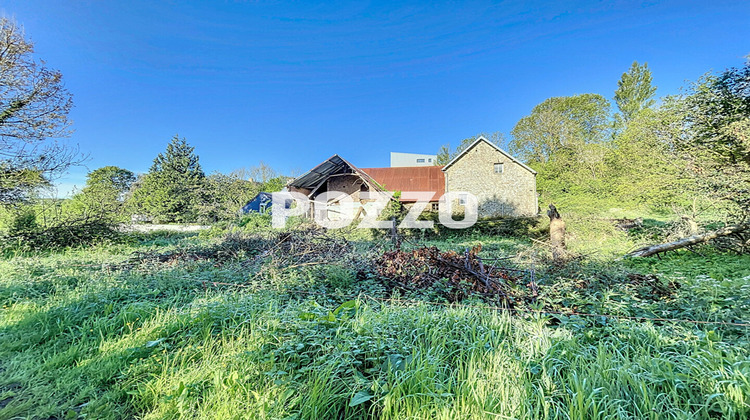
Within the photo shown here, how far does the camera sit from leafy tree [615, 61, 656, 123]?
28031mm

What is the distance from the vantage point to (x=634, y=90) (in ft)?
94.0

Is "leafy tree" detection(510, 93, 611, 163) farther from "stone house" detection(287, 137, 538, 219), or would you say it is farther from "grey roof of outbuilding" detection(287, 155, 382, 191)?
"grey roof of outbuilding" detection(287, 155, 382, 191)

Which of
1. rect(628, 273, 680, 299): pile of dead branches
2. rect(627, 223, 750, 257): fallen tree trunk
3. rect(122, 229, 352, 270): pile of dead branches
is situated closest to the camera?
rect(628, 273, 680, 299): pile of dead branches

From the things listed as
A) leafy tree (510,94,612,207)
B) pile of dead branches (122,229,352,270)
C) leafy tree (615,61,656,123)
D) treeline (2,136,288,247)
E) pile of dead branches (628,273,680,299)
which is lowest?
pile of dead branches (628,273,680,299)

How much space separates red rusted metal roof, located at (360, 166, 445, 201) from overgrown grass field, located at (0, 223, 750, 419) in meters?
18.6

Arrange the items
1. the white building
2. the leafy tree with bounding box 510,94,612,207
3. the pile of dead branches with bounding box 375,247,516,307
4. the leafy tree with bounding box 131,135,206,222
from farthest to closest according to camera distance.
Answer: the white building, the leafy tree with bounding box 510,94,612,207, the leafy tree with bounding box 131,135,206,222, the pile of dead branches with bounding box 375,247,516,307

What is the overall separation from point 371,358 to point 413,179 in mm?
21503

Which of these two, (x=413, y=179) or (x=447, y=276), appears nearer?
(x=447, y=276)

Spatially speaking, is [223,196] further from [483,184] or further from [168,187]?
[483,184]

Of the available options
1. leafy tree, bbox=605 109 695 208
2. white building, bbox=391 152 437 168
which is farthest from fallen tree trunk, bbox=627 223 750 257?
white building, bbox=391 152 437 168

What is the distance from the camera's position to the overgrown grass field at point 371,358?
1528mm

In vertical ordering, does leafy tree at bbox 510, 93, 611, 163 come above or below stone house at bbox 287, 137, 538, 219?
above

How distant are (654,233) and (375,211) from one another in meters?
10.8

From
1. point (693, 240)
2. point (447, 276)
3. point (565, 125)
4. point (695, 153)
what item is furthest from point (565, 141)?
point (447, 276)
